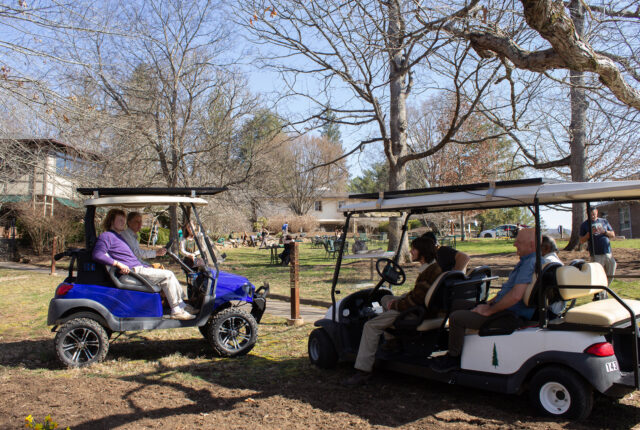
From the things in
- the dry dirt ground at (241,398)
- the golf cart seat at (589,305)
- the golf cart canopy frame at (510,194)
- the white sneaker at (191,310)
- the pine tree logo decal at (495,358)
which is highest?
the golf cart canopy frame at (510,194)

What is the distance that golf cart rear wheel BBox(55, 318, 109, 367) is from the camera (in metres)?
5.94

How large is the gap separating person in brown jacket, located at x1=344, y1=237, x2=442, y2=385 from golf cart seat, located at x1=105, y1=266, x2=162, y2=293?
2680mm

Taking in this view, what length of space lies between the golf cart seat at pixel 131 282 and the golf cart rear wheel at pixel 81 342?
51 centimetres

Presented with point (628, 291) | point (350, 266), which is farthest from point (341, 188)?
point (628, 291)

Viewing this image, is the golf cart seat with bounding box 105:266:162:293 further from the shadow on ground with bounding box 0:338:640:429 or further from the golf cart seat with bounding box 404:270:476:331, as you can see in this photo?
the golf cart seat with bounding box 404:270:476:331

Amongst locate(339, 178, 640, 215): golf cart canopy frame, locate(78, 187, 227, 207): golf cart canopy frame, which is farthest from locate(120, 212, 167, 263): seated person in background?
locate(339, 178, 640, 215): golf cart canopy frame

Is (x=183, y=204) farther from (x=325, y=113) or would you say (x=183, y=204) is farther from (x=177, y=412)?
(x=325, y=113)

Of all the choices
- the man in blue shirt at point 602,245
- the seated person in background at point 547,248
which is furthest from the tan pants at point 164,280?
the man in blue shirt at point 602,245

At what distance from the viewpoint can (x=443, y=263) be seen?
18.1ft

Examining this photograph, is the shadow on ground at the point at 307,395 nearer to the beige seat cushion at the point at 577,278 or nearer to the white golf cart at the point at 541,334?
the white golf cart at the point at 541,334

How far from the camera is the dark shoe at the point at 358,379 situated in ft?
17.2

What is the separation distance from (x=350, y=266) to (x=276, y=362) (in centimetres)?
1039

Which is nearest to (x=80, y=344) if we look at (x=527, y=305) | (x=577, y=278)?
(x=527, y=305)

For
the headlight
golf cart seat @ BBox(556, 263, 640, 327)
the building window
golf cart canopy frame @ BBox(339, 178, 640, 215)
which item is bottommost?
the headlight
